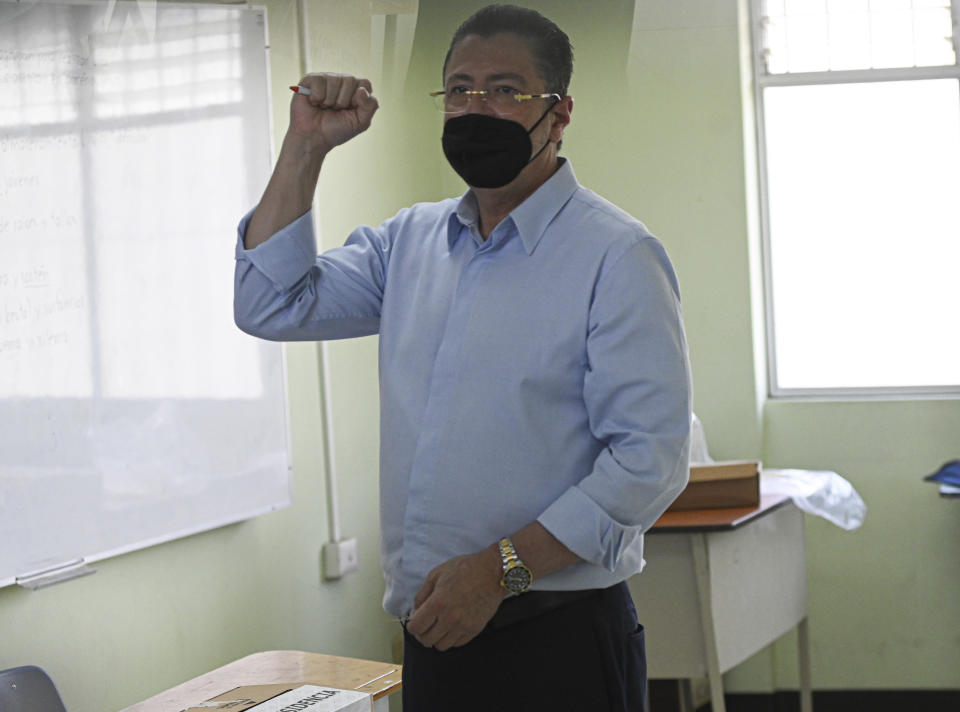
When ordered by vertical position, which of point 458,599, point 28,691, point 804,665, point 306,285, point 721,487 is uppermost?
point 306,285

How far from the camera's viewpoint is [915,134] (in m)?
2.94

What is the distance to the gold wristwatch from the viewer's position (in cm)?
111

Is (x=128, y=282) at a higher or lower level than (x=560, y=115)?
lower

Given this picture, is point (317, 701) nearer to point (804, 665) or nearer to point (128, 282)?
point (128, 282)

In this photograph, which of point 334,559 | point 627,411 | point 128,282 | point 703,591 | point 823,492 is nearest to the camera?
point 627,411

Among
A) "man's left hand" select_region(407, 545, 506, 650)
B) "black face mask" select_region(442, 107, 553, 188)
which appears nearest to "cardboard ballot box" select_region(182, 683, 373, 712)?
"man's left hand" select_region(407, 545, 506, 650)

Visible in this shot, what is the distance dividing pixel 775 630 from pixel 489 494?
1715 millimetres

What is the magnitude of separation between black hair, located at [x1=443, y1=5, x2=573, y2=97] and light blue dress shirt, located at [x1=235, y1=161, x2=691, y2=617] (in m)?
0.11

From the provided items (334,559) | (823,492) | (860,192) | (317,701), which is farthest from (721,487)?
(317,701)

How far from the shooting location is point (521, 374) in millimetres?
1148

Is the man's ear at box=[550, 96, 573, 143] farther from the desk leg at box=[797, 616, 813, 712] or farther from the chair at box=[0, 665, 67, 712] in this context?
the desk leg at box=[797, 616, 813, 712]

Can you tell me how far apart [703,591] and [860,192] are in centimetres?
126

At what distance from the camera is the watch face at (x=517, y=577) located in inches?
43.8

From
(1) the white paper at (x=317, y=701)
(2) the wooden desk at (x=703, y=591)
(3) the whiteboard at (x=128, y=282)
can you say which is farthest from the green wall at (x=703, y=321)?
(1) the white paper at (x=317, y=701)
